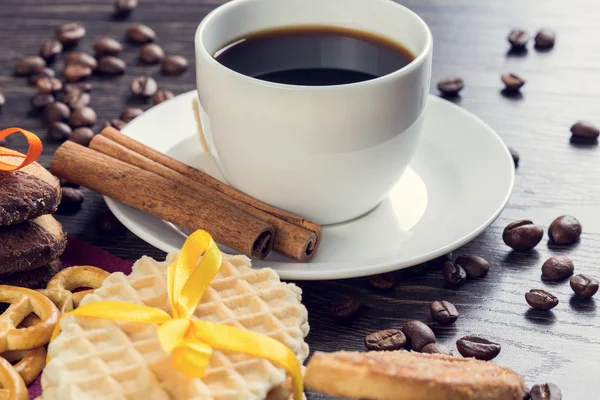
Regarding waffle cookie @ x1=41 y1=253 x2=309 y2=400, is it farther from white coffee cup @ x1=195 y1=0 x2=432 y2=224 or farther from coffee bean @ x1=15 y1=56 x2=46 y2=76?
coffee bean @ x1=15 y1=56 x2=46 y2=76

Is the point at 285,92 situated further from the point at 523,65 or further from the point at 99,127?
the point at 523,65

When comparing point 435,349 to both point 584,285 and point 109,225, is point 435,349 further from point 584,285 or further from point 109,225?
point 109,225

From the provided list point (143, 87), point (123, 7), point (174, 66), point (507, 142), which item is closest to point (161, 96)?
point (143, 87)

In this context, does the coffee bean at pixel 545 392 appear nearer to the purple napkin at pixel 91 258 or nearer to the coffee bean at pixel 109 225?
the purple napkin at pixel 91 258

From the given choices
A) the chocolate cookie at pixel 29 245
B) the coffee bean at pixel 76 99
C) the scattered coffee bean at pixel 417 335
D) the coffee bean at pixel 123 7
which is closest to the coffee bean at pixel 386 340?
the scattered coffee bean at pixel 417 335

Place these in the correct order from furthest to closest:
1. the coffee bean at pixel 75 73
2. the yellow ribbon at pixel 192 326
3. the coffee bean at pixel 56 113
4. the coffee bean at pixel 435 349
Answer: the coffee bean at pixel 75 73 < the coffee bean at pixel 56 113 < the coffee bean at pixel 435 349 < the yellow ribbon at pixel 192 326
